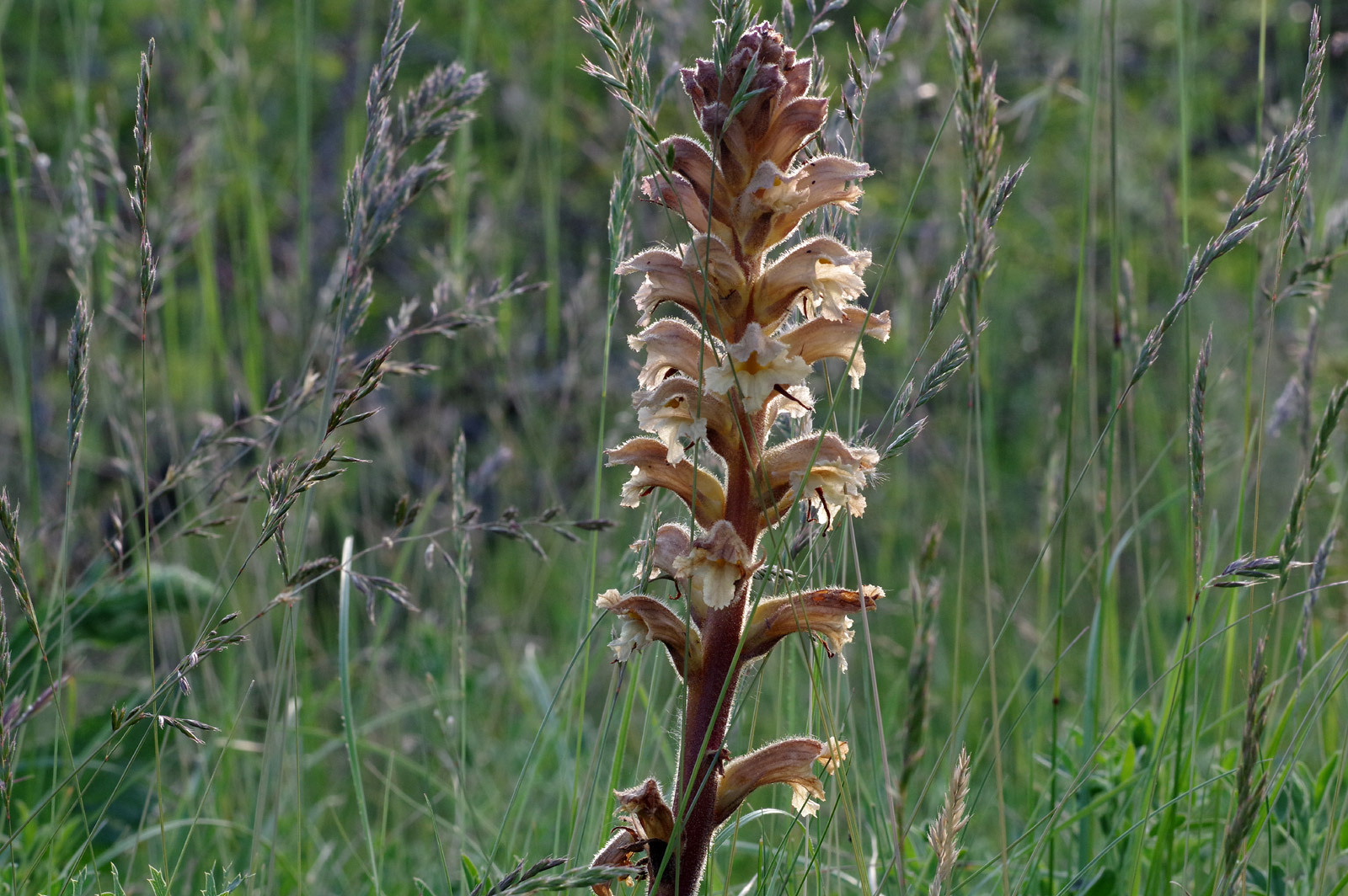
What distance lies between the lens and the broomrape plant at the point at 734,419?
60.9 inches

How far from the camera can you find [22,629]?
2820 millimetres

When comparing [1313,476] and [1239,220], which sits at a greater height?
[1239,220]

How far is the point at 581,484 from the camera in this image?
597 centimetres

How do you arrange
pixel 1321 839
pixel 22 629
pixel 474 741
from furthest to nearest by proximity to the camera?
1. pixel 474 741
2. pixel 22 629
3. pixel 1321 839

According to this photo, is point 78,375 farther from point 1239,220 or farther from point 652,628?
point 1239,220

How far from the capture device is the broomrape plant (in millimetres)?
1548

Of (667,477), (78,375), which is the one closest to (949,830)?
(667,477)

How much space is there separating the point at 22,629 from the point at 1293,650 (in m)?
3.01

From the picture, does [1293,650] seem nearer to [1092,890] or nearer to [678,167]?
[1092,890]

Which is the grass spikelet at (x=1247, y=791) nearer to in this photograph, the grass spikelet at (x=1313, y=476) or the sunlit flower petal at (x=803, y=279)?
the grass spikelet at (x=1313, y=476)

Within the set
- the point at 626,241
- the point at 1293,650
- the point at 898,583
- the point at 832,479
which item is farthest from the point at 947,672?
the point at 832,479

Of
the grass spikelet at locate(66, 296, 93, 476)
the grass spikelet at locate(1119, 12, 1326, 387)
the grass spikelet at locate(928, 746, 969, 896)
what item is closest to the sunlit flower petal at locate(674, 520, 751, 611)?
the grass spikelet at locate(928, 746, 969, 896)

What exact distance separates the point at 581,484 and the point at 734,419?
173 inches

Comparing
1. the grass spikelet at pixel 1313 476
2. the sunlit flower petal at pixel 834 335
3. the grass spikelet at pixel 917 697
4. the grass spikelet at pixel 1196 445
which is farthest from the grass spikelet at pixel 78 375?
the grass spikelet at pixel 1313 476
